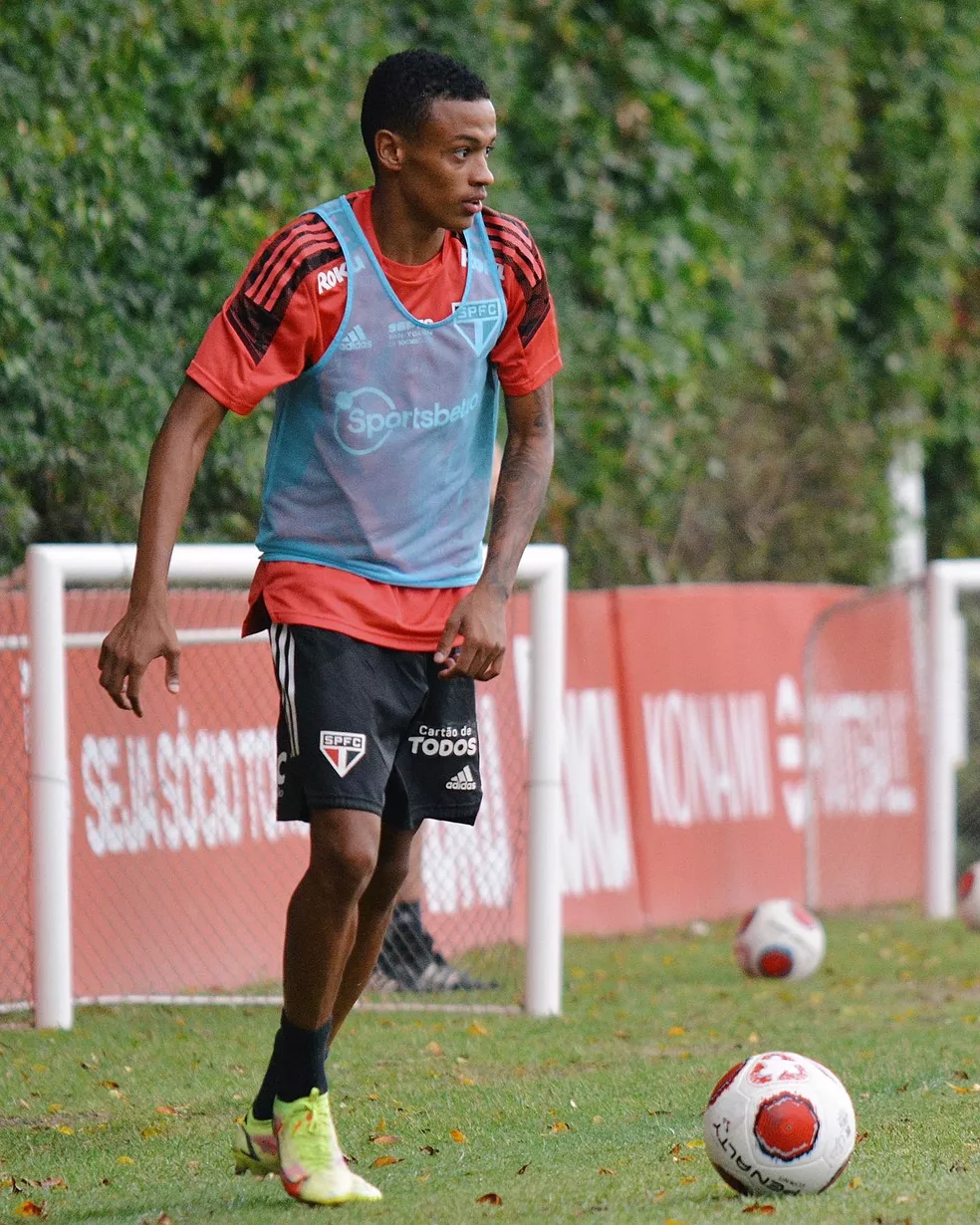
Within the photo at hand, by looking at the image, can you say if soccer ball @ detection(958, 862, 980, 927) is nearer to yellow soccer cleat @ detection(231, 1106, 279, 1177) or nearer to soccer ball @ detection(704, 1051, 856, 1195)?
soccer ball @ detection(704, 1051, 856, 1195)

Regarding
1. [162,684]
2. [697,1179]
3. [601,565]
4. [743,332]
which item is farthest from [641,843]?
[697,1179]

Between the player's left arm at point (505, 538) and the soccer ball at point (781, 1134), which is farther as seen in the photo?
the player's left arm at point (505, 538)

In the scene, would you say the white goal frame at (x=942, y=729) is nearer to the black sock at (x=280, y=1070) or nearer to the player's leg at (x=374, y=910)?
the player's leg at (x=374, y=910)

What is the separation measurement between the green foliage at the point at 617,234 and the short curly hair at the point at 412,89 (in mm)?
3871

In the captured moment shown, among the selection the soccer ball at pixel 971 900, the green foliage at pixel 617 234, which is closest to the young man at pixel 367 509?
the green foliage at pixel 617 234

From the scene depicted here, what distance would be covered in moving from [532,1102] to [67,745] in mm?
2425

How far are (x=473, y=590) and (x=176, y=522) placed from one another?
2.00ft

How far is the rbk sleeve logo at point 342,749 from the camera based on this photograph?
3936 mm

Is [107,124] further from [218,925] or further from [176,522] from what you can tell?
[176,522]

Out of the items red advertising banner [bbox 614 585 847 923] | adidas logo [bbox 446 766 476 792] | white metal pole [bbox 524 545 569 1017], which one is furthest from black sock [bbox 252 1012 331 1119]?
red advertising banner [bbox 614 585 847 923]

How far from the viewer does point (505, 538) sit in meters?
→ 4.22

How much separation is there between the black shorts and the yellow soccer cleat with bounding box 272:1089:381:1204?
57cm

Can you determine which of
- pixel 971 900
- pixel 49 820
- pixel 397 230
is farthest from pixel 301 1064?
pixel 971 900

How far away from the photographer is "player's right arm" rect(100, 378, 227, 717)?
3822 mm
